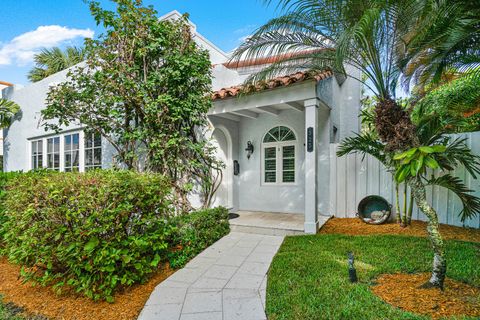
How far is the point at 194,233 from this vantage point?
5344 millimetres

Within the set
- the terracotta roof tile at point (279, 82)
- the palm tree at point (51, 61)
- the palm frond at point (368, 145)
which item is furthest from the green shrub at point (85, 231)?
the palm tree at point (51, 61)

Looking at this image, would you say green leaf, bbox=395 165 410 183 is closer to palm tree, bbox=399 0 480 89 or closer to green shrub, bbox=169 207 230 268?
palm tree, bbox=399 0 480 89

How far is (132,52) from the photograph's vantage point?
22.5 ft

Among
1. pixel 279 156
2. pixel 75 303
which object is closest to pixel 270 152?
pixel 279 156

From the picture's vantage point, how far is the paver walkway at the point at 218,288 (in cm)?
320

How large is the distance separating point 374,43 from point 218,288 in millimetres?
4282

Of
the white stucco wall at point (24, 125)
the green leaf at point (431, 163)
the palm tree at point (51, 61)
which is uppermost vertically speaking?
the palm tree at point (51, 61)

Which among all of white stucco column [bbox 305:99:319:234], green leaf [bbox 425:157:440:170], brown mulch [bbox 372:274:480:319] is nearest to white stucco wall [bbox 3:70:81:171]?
white stucco column [bbox 305:99:319:234]

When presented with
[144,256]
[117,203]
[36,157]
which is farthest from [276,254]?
[36,157]

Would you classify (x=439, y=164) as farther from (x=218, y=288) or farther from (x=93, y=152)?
(x=93, y=152)

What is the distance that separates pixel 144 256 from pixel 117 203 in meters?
1.11

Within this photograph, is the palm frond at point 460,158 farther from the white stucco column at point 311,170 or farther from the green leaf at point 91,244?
the green leaf at point 91,244

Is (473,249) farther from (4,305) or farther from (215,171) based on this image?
(4,305)

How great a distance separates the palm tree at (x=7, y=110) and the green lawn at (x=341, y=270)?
13187 millimetres
